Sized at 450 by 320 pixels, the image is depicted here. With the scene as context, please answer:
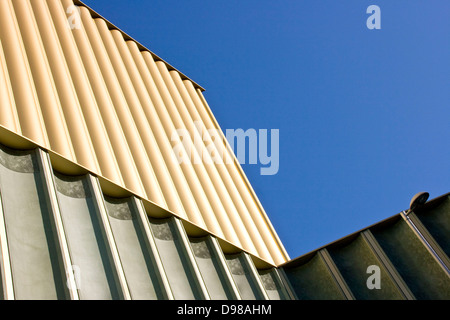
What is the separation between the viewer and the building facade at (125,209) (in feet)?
16.7

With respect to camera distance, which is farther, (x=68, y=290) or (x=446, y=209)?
(x=446, y=209)

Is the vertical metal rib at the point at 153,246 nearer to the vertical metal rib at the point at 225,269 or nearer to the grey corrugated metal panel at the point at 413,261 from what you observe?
the vertical metal rib at the point at 225,269

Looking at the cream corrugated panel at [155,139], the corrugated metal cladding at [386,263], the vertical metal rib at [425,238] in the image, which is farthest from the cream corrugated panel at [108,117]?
the vertical metal rib at [425,238]

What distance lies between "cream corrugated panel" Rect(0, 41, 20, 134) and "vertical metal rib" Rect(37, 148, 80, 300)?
0.88 meters

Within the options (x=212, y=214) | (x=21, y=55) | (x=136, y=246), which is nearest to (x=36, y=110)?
(x=21, y=55)

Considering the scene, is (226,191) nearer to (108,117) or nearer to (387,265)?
(108,117)

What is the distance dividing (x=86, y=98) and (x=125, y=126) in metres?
0.86

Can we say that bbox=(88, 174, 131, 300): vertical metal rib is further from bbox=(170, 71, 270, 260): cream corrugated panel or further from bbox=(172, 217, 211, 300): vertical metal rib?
bbox=(170, 71, 270, 260): cream corrugated panel

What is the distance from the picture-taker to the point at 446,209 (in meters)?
7.82

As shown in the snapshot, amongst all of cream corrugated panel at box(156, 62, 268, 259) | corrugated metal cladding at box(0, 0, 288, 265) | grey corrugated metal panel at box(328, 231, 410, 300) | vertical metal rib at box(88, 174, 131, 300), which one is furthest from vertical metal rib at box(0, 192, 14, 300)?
cream corrugated panel at box(156, 62, 268, 259)

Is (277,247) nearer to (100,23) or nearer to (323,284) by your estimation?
(323,284)

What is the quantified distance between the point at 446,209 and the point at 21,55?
279 inches
